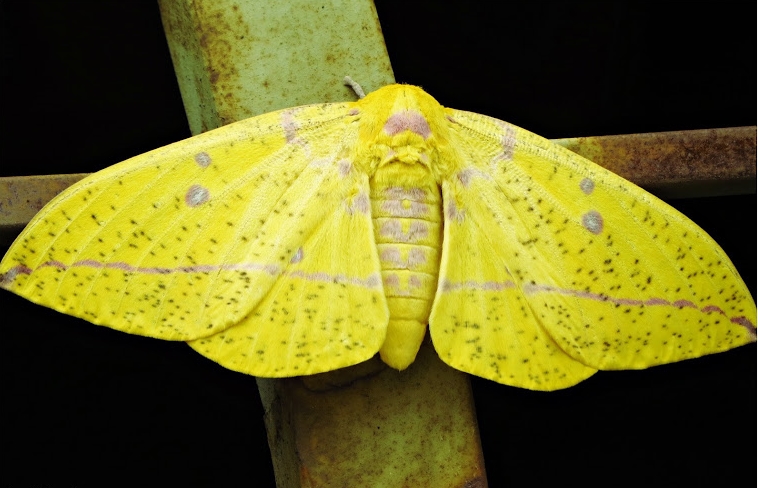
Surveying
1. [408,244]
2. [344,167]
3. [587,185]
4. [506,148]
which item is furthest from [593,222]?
[344,167]

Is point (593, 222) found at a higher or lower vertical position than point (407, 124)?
lower

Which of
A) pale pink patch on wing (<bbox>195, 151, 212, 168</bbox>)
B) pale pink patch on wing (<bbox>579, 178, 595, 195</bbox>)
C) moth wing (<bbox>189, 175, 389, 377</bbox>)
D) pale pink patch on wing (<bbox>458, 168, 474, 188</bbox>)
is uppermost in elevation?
pale pink patch on wing (<bbox>195, 151, 212, 168</bbox>)

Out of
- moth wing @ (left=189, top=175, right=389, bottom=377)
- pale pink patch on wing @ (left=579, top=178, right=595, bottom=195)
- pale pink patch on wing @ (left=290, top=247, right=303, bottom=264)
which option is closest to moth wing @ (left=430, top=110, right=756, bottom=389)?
pale pink patch on wing @ (left=579, top=178, right=595, bottom=195)

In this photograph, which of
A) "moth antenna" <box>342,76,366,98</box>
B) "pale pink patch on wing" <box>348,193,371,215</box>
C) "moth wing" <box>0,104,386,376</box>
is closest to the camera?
"moth wing" <box>0,104,386,376</box>

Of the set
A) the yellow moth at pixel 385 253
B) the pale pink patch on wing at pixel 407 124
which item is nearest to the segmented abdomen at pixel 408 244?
the yellow moth at pixel 385 253

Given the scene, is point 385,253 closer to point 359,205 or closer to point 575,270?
point 359,205

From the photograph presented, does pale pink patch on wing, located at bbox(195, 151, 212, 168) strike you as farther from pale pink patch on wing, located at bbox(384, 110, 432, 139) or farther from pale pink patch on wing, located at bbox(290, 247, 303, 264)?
pale pink patch on wing, located at bbox(384, 110, 432, 139)
